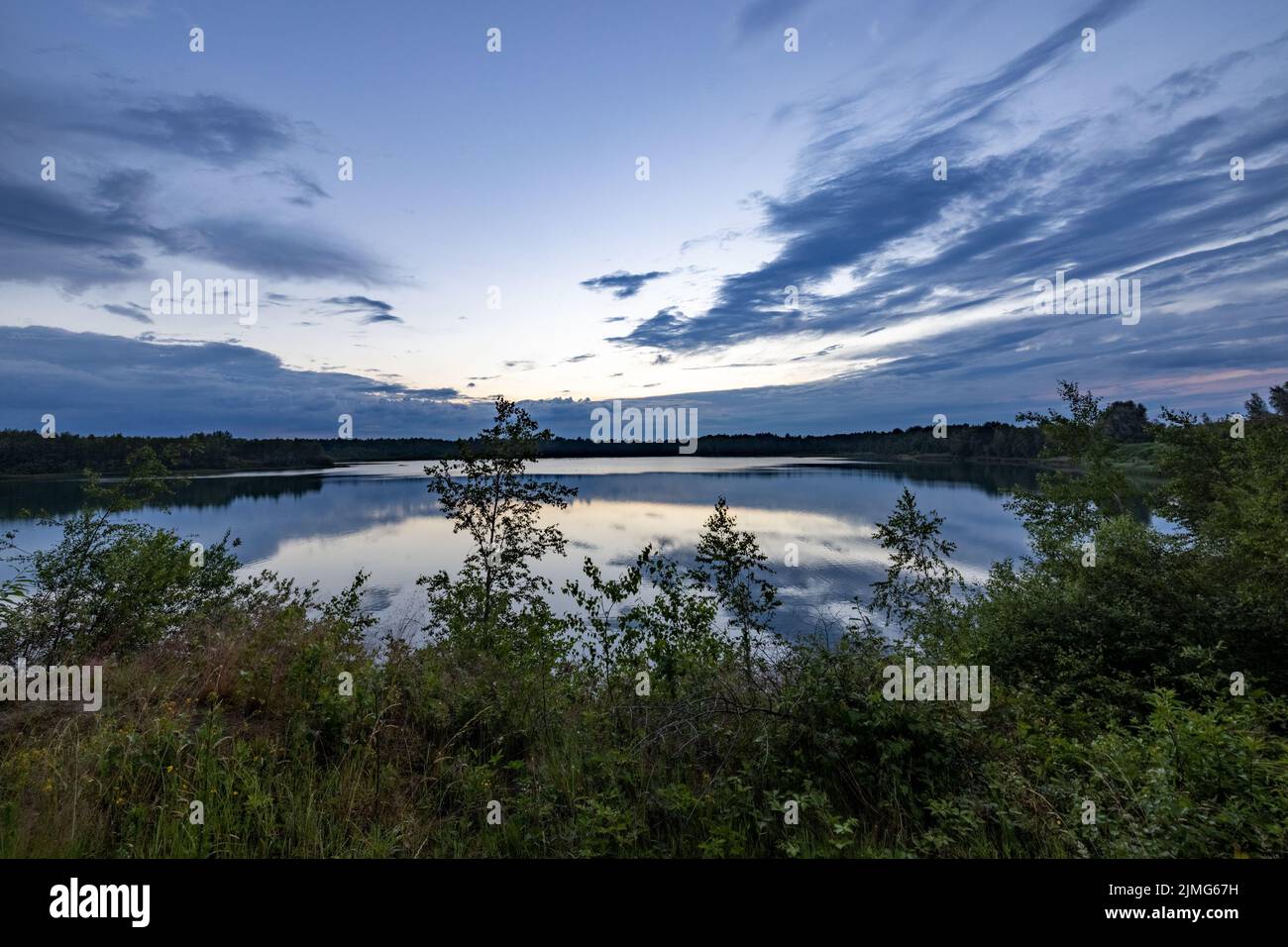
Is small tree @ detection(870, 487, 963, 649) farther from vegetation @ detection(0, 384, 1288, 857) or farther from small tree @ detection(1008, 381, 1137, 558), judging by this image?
small tree @ detection(1008, 381, 1137, 558)

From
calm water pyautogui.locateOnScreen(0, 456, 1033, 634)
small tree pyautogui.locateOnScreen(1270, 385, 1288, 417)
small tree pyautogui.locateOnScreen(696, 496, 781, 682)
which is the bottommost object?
calm water pyautogui.locateOnScreen(0, 456, 1033, 634)

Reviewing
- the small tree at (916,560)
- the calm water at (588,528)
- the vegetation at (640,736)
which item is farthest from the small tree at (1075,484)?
the vegetation at (640,736)

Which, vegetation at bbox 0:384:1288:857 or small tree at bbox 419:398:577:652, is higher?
small tree at bbox 419:398:577:652

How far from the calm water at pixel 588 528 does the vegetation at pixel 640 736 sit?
4.67 metres

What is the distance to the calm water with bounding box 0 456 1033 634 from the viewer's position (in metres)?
24.8

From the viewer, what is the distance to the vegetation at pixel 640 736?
11.8ft

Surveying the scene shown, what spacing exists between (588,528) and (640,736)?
35.9 meters

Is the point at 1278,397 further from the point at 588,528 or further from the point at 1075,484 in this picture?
the point at 588,528

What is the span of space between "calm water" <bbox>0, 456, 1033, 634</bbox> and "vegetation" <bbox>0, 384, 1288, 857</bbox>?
467 centimetres

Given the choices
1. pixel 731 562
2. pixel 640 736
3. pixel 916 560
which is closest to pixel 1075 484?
pixel 916 560

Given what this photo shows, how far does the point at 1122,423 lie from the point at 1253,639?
107415mm

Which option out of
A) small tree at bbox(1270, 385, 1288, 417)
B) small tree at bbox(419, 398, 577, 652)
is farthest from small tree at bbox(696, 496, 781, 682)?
small tree at bbox(1270, 385, 1288, 417)
